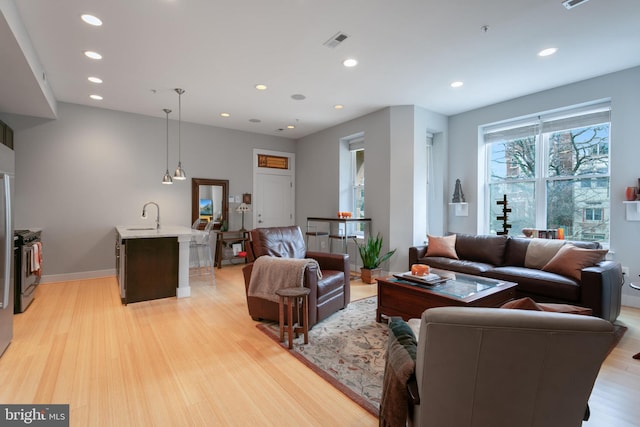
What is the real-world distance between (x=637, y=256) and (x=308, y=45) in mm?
4475

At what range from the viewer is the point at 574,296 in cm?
308

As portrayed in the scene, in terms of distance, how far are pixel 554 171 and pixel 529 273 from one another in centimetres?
191

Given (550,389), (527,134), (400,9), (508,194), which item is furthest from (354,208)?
(550,389)

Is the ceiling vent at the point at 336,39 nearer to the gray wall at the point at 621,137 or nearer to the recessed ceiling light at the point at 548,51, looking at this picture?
the recessed ceiling light at the point at 548,51

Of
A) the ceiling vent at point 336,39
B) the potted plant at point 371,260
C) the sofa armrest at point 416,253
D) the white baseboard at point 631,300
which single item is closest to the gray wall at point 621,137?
the white baseboard at point 631,300

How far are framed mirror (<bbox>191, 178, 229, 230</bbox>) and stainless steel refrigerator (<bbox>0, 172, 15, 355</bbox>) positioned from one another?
3566 mm

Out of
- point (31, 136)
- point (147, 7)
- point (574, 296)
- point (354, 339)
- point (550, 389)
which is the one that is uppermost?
point (147, 7)

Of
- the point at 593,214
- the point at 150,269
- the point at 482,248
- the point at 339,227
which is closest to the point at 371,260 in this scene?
the point at 339,227

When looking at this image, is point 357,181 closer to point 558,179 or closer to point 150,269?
point 558,179

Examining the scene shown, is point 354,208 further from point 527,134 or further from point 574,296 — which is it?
point 574,296

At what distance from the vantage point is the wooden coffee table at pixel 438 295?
8.45 ft

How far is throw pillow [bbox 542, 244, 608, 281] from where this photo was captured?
10.5ft

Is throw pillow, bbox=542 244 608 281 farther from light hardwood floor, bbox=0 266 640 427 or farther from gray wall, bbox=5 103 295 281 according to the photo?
gray wall, bbox=5 103 295 281

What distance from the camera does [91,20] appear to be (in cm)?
274
